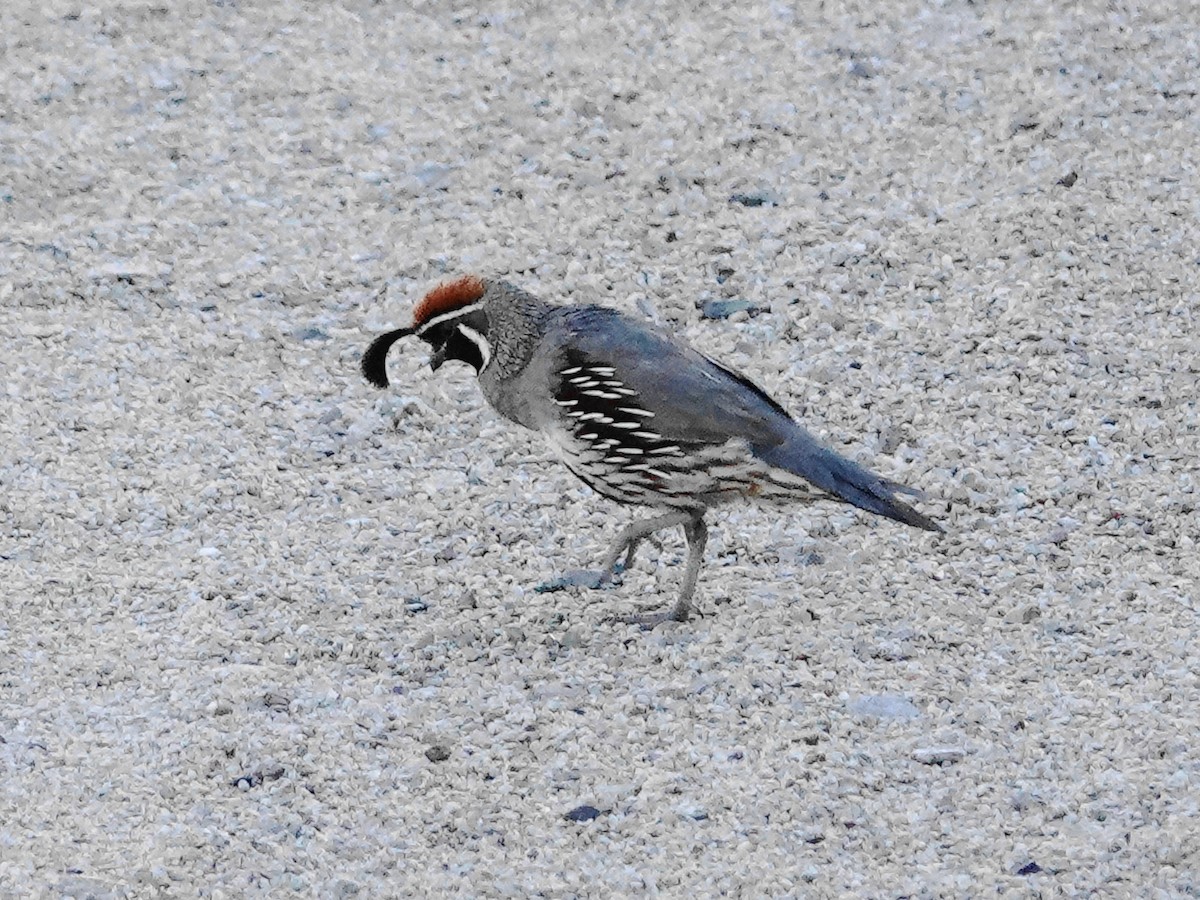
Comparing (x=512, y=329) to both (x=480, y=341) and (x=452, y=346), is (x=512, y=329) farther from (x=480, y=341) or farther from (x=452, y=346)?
(x=452, y=346)

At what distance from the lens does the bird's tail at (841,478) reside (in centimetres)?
596

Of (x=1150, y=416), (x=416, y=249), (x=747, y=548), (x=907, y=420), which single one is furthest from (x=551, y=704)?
(x=416, y=249)

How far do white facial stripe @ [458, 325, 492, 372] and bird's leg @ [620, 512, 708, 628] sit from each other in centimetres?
93

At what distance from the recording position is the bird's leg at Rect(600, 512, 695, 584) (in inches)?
251

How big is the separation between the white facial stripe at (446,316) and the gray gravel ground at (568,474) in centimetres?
68

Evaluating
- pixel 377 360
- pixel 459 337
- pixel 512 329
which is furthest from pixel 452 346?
Answer: pixel 377 360

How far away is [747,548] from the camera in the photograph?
6.87 meters

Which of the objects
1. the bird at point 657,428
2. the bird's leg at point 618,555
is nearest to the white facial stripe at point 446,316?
the bird at point 657,428

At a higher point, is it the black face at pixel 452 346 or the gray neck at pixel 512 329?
the gray neck at pixel 512 329

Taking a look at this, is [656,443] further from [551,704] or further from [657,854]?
[657,854]

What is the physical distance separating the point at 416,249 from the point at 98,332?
1.48 meters

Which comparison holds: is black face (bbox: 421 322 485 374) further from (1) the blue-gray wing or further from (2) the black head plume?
(1) the blue-gray wing

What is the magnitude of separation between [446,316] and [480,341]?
0.55 feet

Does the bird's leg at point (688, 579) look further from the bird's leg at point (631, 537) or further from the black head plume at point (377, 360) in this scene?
the black head plume at point (377, 360)
